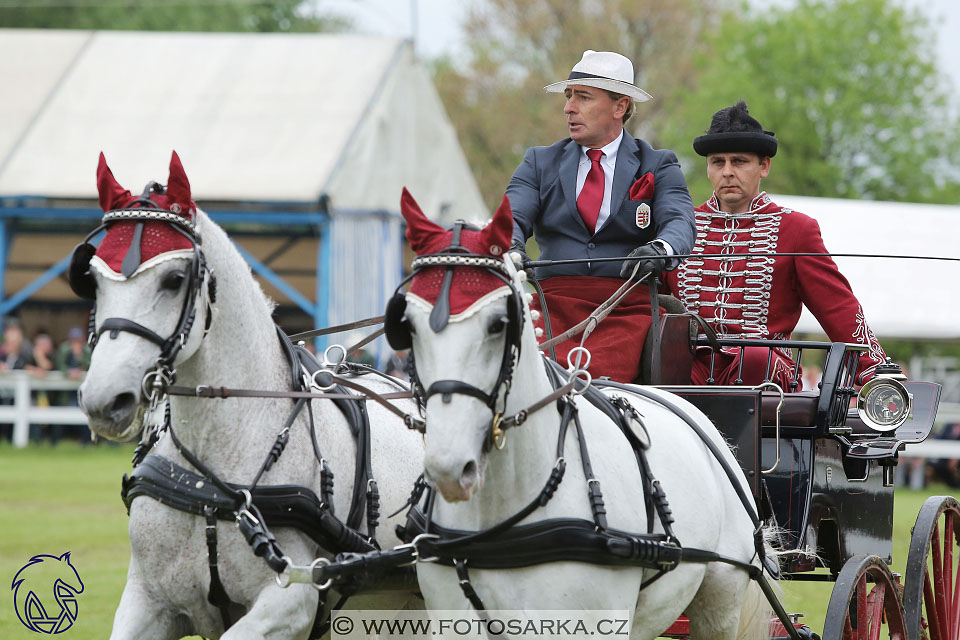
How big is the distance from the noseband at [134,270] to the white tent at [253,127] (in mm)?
14605

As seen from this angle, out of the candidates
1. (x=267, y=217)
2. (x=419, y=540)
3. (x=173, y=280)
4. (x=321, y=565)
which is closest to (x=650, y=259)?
(x=419, y=540)

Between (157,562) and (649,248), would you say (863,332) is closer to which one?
(649,248)

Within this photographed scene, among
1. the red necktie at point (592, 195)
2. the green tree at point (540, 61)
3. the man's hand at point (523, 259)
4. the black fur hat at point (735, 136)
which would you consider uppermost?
the green tree at point (540, 61)

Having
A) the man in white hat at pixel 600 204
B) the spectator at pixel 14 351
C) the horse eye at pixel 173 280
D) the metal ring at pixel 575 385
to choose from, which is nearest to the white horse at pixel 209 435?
Answer: the horse eye at pixel 173 280

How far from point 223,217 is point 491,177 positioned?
62.3ft

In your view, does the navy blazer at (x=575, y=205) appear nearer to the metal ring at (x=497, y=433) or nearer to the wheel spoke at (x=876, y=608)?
the wheel spoke at (x=876, y=608)

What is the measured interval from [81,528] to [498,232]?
8.95 metres

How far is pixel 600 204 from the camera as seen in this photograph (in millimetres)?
5023

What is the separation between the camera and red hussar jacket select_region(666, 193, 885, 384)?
5.47m

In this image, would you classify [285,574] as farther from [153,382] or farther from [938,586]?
[938,586]

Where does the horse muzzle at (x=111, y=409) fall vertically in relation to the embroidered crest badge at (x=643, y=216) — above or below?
below

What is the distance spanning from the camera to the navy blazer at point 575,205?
4973 millimetres

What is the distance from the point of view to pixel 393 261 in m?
19.8

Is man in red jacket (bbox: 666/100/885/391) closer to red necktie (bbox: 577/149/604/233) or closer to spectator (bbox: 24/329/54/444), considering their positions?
red necktie (bbox: 577/149/604/233)
